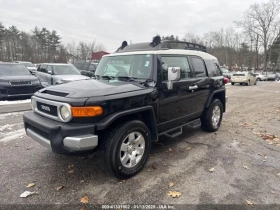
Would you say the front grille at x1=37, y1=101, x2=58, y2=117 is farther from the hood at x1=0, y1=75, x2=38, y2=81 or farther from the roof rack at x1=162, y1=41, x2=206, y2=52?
the hood at x1=0, y1=75, x2=38, y2=81

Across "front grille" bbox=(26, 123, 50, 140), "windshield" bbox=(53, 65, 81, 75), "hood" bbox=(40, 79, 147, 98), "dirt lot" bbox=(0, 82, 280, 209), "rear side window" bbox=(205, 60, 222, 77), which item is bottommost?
"dirt lot" bbox=(0, 82, 280, 209)

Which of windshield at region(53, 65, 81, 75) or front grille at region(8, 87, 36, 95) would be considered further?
windshield at region(53, 65, 81, 75)

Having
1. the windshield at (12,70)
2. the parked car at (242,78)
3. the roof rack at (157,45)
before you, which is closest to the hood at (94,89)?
the roof rack at (157,45)

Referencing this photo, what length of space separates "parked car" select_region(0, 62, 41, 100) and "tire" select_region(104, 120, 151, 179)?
25.1 feet

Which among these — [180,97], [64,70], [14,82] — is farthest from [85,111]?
[64,70]

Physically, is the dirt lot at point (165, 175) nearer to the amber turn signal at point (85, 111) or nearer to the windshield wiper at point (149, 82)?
the amber turn signal at point (85, 111)

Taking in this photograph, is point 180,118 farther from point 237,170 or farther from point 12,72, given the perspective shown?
point 12,72

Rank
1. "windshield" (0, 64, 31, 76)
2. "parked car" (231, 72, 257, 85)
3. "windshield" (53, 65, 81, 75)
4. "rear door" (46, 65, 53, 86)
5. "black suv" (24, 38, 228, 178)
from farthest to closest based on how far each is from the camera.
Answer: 1. "parked car" (231, 72, 257, 85)
2. "windshield" (53, 65, 81, 75)
3. "rear door" (46, 65, 53, 86)
4. "windshield" (0, 64, 31, 76)
5. "black suv" (24, 38, 228, 178)

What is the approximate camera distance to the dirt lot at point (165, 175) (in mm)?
2744

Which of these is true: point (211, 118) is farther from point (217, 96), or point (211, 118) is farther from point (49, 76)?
point (49, 76)

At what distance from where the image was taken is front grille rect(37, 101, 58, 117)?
118 inches

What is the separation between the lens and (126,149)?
3.14 m

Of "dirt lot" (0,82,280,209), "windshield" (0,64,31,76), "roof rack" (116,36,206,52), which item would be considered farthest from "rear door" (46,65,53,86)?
"roof rack" (116,36,206,52)

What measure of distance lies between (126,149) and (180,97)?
5.20 feet
